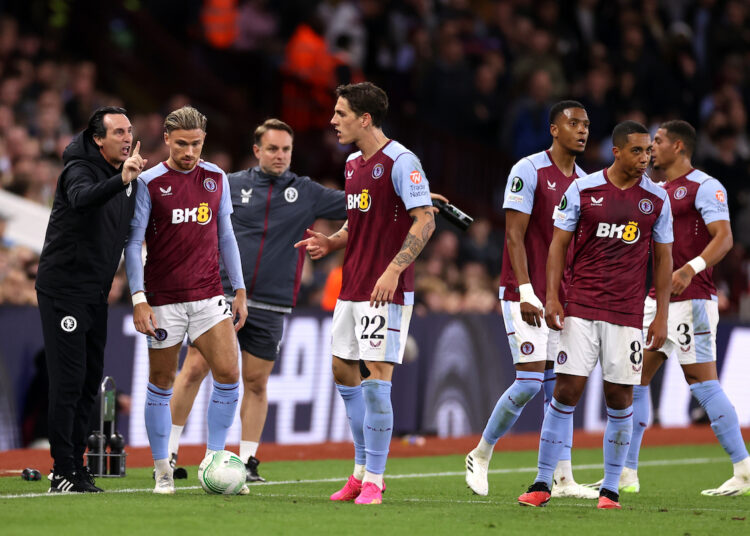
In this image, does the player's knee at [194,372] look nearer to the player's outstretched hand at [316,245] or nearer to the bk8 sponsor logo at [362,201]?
the player's outstretched hand at [316,245]

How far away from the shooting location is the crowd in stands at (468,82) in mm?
17250

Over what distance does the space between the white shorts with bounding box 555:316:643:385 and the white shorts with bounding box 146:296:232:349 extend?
89.1 inches

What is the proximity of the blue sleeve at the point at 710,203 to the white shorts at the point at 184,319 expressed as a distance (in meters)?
3.85

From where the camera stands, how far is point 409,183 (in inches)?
328

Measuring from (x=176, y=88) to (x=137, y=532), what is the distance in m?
13.4

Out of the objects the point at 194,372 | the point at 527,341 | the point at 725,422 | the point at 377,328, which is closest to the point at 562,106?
the point at 527,341

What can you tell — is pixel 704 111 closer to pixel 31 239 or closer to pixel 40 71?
pixel 40 71

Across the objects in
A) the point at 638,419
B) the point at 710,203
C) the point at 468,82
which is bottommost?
the point at 638,419

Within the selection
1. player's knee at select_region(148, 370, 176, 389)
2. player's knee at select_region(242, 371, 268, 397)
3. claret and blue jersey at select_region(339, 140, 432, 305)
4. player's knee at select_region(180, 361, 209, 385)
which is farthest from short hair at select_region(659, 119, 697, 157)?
player's knee at select_region(148, 370, 176, 389)

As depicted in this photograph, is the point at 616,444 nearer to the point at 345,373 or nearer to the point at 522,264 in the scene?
the point at 522,264

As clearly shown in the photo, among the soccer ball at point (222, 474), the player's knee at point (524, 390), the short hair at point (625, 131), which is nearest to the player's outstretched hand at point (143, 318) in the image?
the soccer ball at point (222, 474)

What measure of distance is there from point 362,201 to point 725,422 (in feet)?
11.6

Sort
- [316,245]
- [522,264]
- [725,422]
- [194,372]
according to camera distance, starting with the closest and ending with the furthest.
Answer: [316,245] → [522,264] → [725,422] → [194,372]

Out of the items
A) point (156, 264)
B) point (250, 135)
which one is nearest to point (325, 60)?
point (250, 135)
